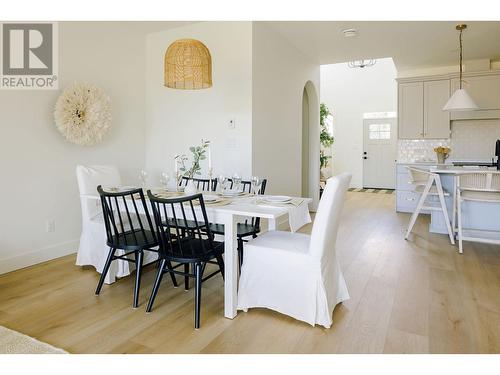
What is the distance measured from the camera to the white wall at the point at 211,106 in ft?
13.5

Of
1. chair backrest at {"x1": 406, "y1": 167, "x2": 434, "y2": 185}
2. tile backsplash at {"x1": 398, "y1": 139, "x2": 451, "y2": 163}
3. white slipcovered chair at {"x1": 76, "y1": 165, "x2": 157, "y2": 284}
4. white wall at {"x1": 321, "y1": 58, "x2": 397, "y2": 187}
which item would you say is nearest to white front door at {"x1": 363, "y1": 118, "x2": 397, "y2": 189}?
white wall at {"x1": 321, "y1": 58, "x2": 397, "y2": 187}

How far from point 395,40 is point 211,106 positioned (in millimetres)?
2699

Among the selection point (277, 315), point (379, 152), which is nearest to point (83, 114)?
point (277, 315)

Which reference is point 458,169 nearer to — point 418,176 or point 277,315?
point 418,176

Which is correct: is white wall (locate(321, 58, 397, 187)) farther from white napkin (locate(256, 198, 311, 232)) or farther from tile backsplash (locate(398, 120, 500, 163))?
white napkin (locate(256, 198, 311, 232))

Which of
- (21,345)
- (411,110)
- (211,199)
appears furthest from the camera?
(411,110)

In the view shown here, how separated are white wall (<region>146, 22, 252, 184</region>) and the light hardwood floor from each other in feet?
5.33

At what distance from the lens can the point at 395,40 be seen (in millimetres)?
4973

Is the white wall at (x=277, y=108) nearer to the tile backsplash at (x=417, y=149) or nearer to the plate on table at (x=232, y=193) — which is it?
the plate on table at (x=232, y=193)
